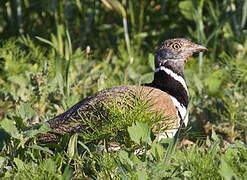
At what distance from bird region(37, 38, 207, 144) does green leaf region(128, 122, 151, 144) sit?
0.30m

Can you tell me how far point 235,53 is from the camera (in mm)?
6957

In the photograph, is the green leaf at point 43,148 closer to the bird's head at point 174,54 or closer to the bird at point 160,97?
the bird at point 160,97

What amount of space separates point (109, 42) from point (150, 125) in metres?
3.34

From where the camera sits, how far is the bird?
4516 millimetres

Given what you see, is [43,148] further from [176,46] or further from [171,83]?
[176,46]

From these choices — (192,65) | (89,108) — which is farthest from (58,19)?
(89,108)

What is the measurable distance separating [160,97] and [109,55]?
2.21 m

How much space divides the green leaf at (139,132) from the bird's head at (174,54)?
1.42 metres

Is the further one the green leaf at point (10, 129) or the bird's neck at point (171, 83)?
the bird's neck at point (171, 83)

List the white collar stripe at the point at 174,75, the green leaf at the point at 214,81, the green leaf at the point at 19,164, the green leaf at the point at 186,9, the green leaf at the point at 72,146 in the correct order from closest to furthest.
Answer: the green leaf at the point at 19,164, the green leaf at the point at 72,146, the white collar stripe at the point at 174,75, the green leaf at the point at 214,81, the green leaf at the point at 186,9

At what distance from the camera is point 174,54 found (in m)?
5.46

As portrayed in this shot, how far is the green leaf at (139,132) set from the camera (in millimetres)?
4055

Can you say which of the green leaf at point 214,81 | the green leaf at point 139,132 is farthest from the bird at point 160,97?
the green leaf at point 214,81

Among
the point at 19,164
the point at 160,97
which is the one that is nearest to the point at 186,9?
the point at 160,97
